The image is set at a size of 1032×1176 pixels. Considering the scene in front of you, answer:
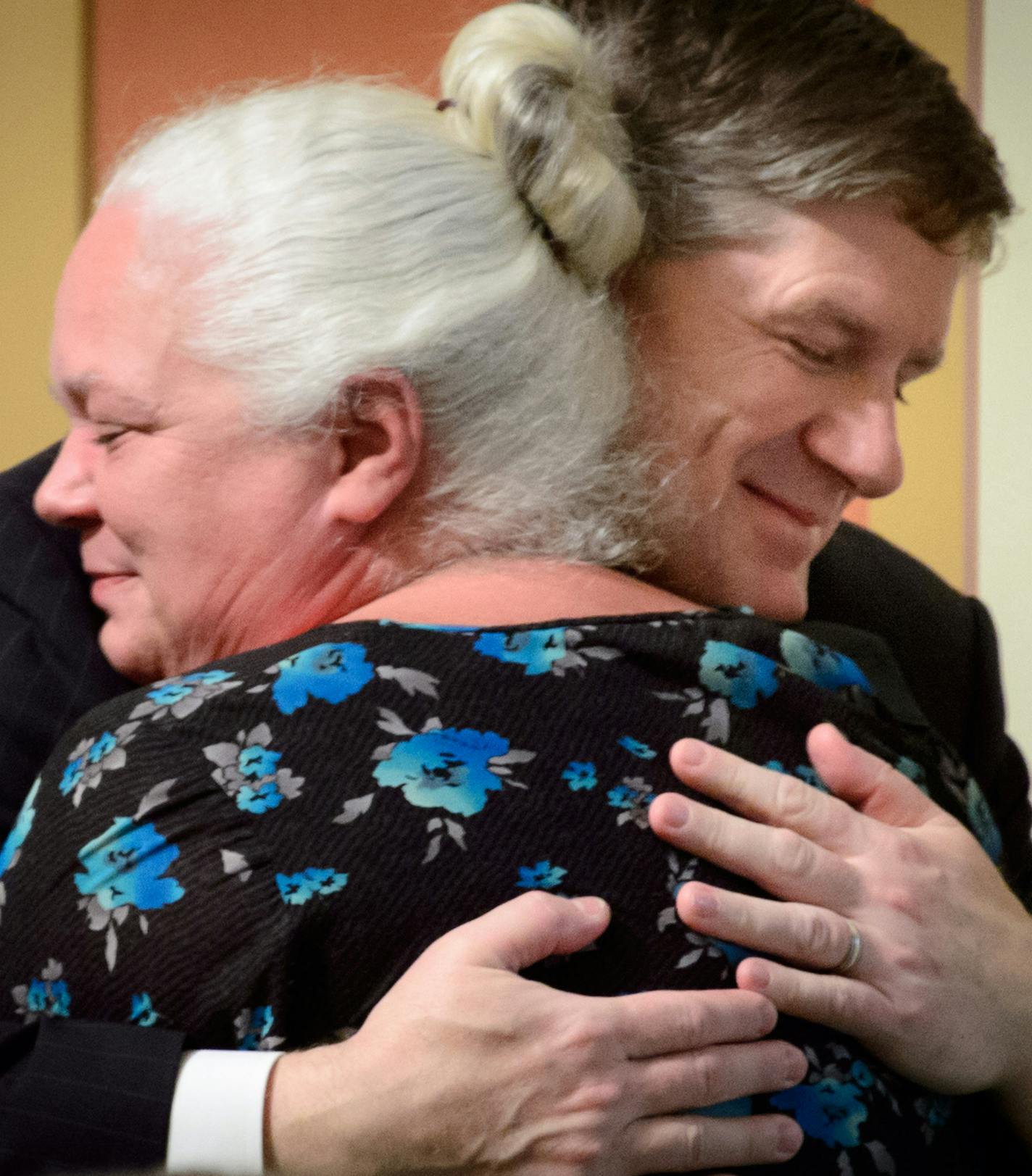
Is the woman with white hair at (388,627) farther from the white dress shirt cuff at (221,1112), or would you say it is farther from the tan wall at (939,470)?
the tan wall at (939,470)

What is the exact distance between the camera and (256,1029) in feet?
2.70

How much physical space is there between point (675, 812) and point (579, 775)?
0.06 m

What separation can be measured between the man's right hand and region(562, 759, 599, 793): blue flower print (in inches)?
2.6

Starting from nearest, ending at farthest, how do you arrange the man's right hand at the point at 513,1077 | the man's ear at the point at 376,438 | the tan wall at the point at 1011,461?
1. the man's right hand at the point at 513,1077
2. the man's ear at the point at 376,438
3. the tan wall at the point at 1011,461

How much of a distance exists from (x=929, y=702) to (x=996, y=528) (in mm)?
1196

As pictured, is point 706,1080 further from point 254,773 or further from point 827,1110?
point 254,773

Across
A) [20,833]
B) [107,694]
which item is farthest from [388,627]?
[107,694]

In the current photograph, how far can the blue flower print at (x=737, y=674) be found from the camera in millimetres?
917

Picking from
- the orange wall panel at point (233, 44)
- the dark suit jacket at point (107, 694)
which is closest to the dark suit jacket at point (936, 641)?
the dark suit jacket at point (107, 694)

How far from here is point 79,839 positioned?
2.80 ft

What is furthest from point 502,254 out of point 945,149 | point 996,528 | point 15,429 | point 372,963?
point 996,528

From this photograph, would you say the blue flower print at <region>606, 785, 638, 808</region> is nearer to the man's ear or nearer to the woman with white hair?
the woman with white hair

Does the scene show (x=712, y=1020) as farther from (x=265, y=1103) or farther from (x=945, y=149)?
(x=945, y=149)

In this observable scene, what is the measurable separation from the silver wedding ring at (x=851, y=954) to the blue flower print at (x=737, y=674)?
0.51ft
